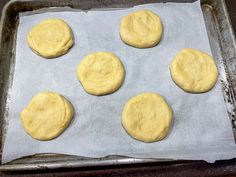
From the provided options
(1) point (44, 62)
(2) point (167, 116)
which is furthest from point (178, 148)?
(1) point (44, 62)

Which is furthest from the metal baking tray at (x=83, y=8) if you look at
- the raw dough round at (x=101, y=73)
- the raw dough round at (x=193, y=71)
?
the raw dough round at (x=101, y=73)

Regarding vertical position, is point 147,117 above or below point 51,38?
below

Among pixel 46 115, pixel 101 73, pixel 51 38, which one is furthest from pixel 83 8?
pixel 46 115

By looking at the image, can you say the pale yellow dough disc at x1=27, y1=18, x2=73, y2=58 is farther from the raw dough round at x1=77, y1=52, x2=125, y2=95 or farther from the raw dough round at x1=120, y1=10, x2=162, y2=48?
the raw dough round at x1=120, y1=10, x2=162, y2=48

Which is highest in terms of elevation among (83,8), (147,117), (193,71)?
(83,8)

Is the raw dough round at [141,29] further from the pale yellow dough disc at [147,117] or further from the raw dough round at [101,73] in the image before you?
the pale yellow dough disc at [147,117]

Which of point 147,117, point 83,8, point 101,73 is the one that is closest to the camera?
point 147,117

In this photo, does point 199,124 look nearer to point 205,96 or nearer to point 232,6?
point 205,96

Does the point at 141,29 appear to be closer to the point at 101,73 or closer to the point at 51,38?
the point at 101,73
